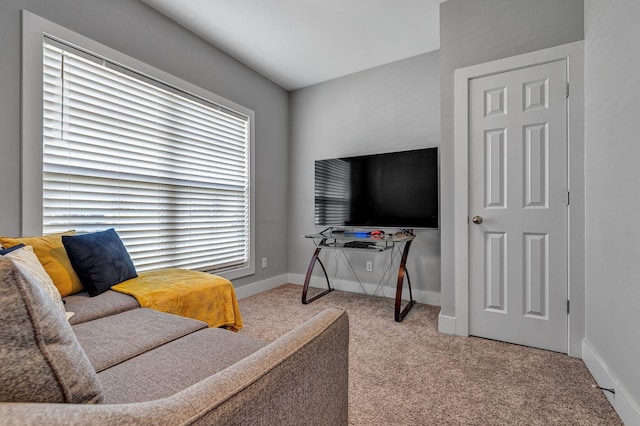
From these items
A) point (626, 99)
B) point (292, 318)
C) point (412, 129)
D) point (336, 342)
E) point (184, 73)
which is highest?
point (184, 73)

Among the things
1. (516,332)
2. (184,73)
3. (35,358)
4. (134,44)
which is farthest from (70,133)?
(516,332)

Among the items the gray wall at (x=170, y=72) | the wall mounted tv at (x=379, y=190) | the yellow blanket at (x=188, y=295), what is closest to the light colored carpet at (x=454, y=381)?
the yellow blanket at (x=188, y=295)

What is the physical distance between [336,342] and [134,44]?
275cm

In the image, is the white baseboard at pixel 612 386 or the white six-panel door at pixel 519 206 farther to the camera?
the white six-panel door at pixel 519 206

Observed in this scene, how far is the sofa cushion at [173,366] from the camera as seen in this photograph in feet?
2.84

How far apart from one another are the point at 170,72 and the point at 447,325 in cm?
316

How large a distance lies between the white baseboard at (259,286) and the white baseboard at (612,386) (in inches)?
114

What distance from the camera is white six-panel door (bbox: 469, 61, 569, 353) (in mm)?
2047

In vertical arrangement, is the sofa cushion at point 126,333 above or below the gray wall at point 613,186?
below

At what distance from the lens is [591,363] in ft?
5.82

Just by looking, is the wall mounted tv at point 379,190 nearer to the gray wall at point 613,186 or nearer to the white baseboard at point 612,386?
→ the gray wall at point 613,186

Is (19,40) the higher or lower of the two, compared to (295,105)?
lower

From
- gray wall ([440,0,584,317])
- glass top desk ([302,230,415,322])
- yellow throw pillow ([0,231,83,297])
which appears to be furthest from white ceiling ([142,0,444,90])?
yellow throw pillow ([0,231,83,297])

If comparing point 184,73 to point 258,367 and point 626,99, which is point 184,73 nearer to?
point 258,367
